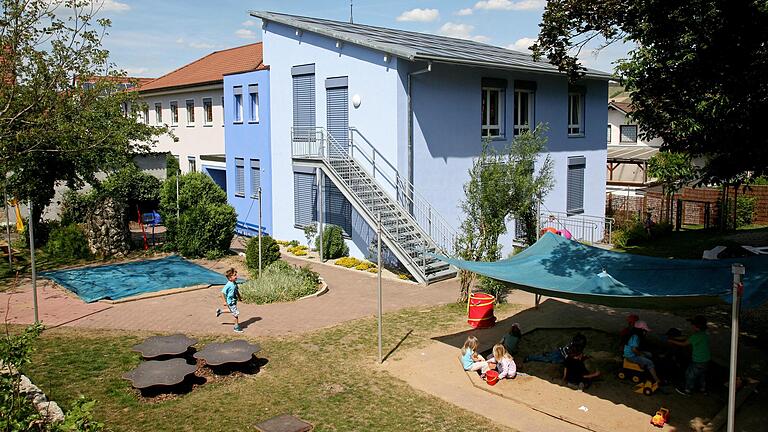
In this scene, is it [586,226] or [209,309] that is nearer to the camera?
[209,309]

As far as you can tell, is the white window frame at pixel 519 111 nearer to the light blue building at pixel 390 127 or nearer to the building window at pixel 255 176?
the light blue building at pixel 390 127

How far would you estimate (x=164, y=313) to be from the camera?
48.3 ft

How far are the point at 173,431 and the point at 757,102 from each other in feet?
34.1

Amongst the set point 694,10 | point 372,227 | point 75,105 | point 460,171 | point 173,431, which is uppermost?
point 694,10

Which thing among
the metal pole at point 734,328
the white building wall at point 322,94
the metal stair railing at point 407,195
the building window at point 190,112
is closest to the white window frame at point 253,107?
the white building wall at point 322,94

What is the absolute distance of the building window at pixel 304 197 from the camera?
22.4 meters

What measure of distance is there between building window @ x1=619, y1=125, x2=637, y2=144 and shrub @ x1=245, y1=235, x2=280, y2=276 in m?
38.4

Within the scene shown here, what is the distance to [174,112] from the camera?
32719 millimetres

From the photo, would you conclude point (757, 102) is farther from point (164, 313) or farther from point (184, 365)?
point (164, 313)

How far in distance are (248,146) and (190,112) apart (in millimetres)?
7466

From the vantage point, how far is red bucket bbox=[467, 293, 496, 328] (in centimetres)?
1331

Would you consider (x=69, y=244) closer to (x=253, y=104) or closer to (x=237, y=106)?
(x=253, y=104)

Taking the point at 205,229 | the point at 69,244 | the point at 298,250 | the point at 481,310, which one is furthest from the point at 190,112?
the point at 481,310

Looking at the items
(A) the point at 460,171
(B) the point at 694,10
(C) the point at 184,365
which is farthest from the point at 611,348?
(A) the point at 460,171
